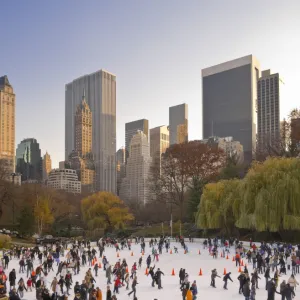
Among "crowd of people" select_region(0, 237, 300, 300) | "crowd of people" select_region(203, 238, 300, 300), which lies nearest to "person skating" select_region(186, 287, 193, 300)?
"crowd of people" select_region(0, 237, 300, 300)

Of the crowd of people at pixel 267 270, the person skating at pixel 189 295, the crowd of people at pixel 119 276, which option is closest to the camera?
the person skating at pixel 189 295

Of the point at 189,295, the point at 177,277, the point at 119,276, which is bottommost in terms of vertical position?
the point at 177,277

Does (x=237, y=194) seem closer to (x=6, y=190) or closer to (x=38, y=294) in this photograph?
(x=38, y=294)

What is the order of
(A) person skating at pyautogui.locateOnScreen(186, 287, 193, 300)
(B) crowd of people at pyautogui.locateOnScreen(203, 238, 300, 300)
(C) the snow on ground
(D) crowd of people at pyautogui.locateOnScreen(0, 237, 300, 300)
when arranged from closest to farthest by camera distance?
(A) person skating at pyautogui.locateOnScreen(186, 287, 193, 300)
(B) crowd of people at pyautogui.locateOnScreen(203, 238, 300, 300)
(D) crowd of people at pyautogui.locateOnScreen(0, 237, 300, 300)
(C) the snow on ground

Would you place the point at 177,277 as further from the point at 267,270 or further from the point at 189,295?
the point at 189,295

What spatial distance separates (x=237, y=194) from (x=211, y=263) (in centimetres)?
1301

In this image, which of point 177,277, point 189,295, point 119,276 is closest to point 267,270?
point 177,277

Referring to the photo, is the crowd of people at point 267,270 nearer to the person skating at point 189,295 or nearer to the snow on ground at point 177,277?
the snow on ground at point 177,277

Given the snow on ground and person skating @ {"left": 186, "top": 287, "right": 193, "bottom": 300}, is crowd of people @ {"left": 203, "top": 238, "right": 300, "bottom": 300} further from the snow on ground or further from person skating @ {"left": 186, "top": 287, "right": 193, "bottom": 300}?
person skating @ {"left": 186, "top": 287, "right": 193, "bottom": 300}

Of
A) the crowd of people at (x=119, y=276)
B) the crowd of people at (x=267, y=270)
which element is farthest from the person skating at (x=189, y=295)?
the crowd of people at (x=267, y=270)

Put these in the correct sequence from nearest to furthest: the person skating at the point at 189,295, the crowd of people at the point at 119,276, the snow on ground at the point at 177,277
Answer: the person skating at the point at 189,295 → the crowd of people at the point at 119,276 → the snow on ground at the point at 177,277

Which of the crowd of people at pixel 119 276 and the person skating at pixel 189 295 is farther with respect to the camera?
the crowd of people at pixel 119 276

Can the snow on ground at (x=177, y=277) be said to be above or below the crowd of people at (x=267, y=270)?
below

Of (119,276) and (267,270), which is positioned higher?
(267,270)
